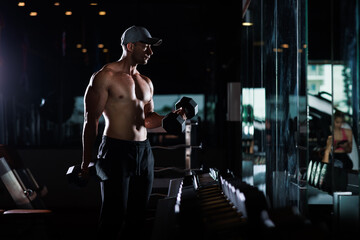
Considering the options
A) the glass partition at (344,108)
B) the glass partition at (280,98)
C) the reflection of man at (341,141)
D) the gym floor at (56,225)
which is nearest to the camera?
the glass partition at (344,108)

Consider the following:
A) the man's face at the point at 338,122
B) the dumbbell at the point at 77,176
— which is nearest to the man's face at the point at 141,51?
the dumbbell at the point at 77,176

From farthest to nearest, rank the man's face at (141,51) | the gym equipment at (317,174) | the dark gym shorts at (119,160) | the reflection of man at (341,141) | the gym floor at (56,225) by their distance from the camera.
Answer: the gym equipment at (317,174)
the gym floor at (56,225)
the man's face at (141,51)
the dark gym shorts at (119,160)
the reflection of man at (341,141)

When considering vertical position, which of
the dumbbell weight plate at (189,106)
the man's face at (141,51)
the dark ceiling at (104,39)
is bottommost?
the dumbbell weight plate at (189,106)

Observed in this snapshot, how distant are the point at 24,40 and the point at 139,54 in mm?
4593

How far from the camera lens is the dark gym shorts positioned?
258cm

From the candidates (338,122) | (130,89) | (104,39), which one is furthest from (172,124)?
(104,39)

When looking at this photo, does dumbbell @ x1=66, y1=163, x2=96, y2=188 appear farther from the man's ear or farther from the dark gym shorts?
the man's ear

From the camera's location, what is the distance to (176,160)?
636 cm

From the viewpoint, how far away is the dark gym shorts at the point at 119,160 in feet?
8.46

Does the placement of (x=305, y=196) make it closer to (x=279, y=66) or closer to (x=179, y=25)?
(x=279, y=66)

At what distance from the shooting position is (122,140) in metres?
2.62

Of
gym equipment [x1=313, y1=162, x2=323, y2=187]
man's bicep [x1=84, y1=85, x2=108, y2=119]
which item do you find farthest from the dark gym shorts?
gym equipment [x1=313, y1=162, x2=323, y2=187]

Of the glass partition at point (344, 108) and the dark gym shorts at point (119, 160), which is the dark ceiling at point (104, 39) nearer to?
the dark gym shorts at point (119, 160)

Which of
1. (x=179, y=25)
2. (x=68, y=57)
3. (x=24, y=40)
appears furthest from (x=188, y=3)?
(x=24, y=40)
